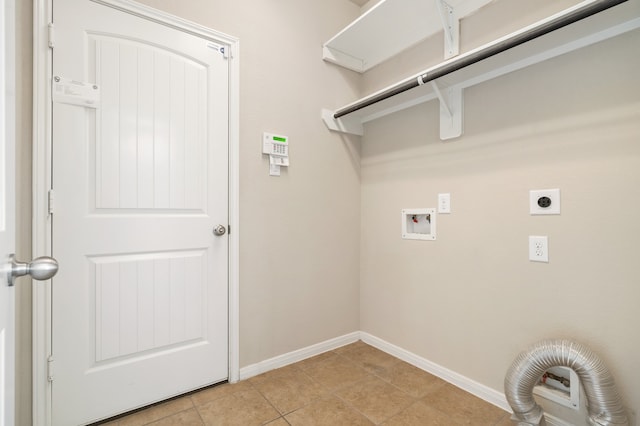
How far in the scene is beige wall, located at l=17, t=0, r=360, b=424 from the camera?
6.61 feet

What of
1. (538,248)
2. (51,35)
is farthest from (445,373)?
(51,35)

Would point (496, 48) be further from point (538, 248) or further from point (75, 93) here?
point (75, 93)

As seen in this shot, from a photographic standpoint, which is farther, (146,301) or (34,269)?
(146,301)

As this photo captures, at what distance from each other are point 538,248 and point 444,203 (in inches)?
22.5

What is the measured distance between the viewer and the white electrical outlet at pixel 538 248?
1.53 m

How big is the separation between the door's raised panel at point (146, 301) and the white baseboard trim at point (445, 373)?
52.6 inches

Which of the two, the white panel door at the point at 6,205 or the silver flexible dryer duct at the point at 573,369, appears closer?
the white panel door at the point at 6,205

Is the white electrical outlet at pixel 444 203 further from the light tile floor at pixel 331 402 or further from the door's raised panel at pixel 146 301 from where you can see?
the door's raised panel at pixel 146 301

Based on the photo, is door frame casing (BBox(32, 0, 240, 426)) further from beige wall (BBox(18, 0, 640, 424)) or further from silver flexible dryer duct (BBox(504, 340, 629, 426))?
silver flexible dryer duct (BBox(504, 340, 629, 426))

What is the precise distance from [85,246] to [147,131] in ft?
2.21

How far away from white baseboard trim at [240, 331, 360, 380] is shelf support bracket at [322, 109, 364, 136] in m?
1.68

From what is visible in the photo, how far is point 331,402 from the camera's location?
1748mm

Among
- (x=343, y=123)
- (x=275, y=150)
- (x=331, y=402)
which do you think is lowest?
(x=331, y=402)

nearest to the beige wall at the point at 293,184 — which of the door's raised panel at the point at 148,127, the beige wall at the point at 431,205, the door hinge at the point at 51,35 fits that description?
the beige wall at the point at 431,205
